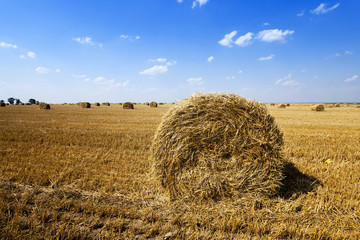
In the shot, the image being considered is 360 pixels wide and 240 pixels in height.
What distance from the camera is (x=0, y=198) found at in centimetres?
312

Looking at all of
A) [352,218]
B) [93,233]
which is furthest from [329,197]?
[93,233]

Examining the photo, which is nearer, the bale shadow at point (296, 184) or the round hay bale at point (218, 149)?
the round hay bale at point (218, 149)

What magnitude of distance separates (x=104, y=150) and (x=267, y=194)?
16.1 feet

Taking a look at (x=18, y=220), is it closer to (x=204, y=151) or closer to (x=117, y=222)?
(x=117, y=222)

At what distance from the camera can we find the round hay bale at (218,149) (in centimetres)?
338

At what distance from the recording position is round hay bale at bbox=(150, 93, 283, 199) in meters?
3.38

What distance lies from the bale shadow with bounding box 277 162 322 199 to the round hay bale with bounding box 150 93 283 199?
260mm

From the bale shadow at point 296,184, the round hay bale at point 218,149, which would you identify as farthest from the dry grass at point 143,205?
the round hay bale at point 218,149

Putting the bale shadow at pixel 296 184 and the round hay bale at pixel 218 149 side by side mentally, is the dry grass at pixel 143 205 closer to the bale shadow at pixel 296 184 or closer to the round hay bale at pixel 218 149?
the bale shadow at pixel 296 184

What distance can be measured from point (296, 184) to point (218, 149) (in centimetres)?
183

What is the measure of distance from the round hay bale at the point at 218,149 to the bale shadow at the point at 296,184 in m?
0.26

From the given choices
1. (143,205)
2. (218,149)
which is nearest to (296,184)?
(218,149)

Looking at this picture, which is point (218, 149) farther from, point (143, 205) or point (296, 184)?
point (296, 184)

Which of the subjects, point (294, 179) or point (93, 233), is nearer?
point (93, 233)
